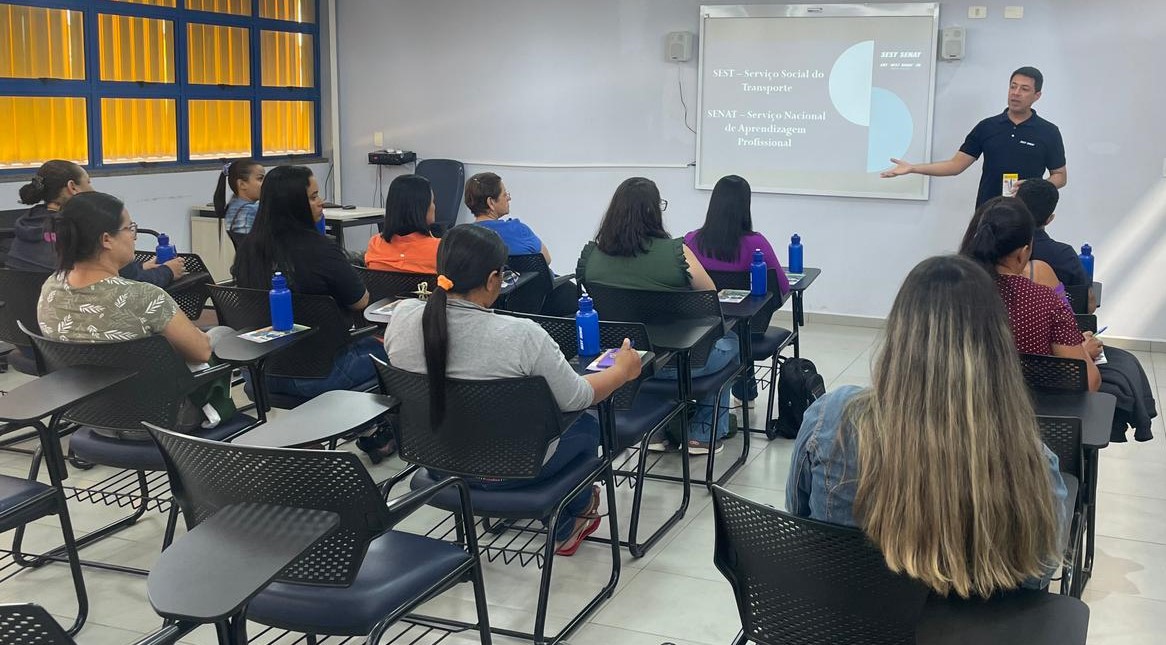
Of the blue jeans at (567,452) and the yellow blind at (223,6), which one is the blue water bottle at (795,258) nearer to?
the blue jeans at (567,452)

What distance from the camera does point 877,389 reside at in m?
1.72

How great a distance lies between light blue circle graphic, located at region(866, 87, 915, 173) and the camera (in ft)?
21.9

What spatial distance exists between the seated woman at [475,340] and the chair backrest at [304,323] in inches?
34.6

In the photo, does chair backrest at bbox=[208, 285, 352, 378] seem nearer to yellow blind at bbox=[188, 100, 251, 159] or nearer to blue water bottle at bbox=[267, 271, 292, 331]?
blue water bottle at bbox=[267, 271, 292, 331]

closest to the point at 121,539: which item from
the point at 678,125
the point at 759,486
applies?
the point at 759,486

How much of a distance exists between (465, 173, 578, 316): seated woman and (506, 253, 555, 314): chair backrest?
0.04 metres

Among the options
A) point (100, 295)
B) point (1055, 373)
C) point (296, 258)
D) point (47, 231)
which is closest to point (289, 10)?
point (47, 231)

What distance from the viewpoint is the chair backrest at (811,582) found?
69.9 inches

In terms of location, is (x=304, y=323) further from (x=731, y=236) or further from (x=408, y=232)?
(x=731, y=236)

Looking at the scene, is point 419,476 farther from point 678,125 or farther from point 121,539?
point 678,125

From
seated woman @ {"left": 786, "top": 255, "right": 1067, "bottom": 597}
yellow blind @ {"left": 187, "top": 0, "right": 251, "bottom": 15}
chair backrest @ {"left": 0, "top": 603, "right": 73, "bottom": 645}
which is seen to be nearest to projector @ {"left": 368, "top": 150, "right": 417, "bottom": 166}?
yellow blind @ {"left": 187, "top": 0, "right": 251, "bottom": 15}

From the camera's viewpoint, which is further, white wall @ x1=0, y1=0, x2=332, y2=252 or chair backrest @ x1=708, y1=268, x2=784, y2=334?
white wall @ x1=0, y1=0, x2=332, y2=252

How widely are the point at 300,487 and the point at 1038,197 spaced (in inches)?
110

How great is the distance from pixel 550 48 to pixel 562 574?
5043mm
